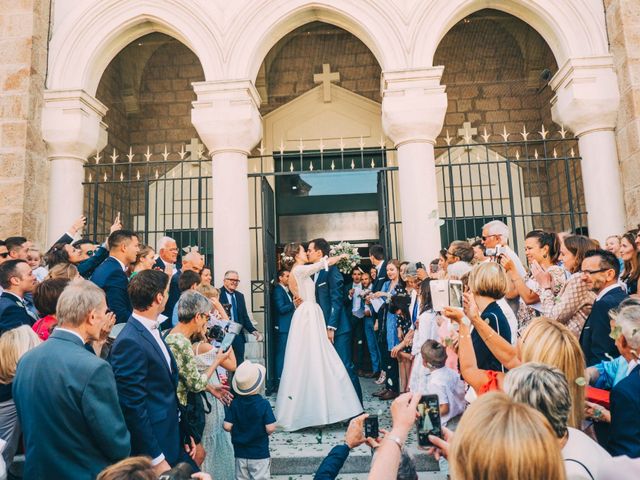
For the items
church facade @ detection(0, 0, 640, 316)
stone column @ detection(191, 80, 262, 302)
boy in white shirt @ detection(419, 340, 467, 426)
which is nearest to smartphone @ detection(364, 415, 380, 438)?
boy in white shirt @ detection(419, 340, 467, 426)

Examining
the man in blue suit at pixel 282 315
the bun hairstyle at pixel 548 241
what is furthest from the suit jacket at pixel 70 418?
the man in blue suit at pixel 282 315

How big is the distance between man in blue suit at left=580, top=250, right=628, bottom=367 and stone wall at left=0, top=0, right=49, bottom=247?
7.24 meters

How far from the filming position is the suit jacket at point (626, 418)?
225cm

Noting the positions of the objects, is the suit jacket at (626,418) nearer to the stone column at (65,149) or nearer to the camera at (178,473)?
the camera at (178,473)

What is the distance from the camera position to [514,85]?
11539 millimetres

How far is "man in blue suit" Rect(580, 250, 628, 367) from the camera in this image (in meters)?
3.17

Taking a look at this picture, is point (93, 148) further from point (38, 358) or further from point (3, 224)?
point (38, 358)

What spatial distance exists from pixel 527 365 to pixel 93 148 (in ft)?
26.7

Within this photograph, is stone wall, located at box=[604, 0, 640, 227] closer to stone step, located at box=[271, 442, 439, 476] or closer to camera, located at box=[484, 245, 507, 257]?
camera, located at box=[484, 245, 507, 257]

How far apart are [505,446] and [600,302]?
7.56ft

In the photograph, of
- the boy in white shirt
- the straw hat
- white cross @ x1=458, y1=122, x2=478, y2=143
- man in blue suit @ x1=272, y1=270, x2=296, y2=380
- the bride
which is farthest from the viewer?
white cross @ x1=458, y1=122, x2=478, y2=143

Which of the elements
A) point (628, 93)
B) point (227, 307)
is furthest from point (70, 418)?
point (628, 93)

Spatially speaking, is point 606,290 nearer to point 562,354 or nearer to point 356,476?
point 562,354

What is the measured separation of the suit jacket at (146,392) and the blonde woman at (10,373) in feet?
2.12
